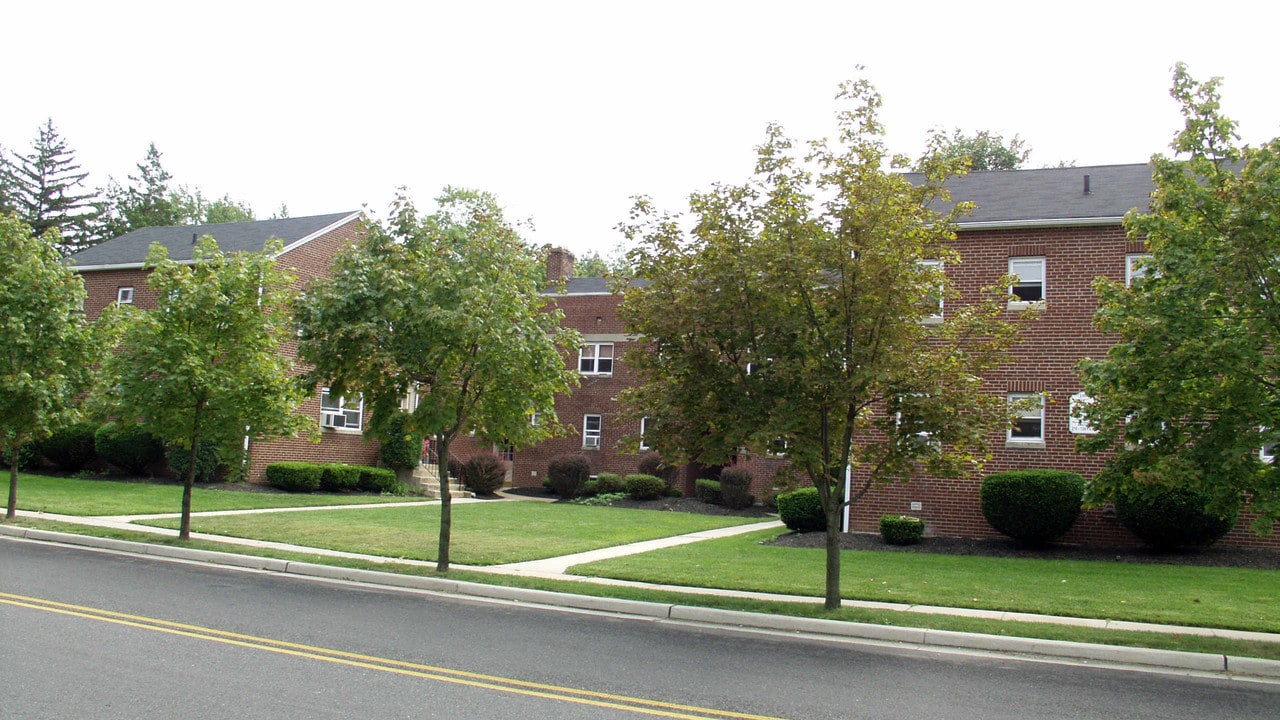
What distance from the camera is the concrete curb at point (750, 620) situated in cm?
873

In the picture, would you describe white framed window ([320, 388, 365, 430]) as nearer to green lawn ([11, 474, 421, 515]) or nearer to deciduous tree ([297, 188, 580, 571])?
green lawn ([11, 474, 421, 515])

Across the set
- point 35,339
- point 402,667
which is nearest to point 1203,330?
point 402,667

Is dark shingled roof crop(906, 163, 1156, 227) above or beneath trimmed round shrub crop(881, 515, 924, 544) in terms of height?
above

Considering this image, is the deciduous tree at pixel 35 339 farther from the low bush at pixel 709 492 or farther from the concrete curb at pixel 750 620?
the low bush at pixel 709 492

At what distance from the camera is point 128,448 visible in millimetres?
25781

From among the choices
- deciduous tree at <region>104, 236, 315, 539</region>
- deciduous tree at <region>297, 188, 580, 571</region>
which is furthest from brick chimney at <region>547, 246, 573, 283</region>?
deciduous tree at <region>297, 188, 580, 571</region>

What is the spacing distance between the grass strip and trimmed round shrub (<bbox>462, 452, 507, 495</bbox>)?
16815 millimetres

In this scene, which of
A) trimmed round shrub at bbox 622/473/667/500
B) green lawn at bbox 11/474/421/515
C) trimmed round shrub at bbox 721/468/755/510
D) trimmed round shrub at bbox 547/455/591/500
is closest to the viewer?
green lawn at bbox 11/474/421/515

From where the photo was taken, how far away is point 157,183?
67.6 metres

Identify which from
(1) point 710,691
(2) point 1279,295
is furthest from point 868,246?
(1) point 710,691

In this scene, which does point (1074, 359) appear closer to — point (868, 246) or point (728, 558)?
point (728, 558)

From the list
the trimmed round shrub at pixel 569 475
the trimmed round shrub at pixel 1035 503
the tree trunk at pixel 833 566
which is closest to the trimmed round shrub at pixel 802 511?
the trimmed round shrub at pixel 1035 503

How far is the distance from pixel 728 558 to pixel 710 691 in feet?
28.8

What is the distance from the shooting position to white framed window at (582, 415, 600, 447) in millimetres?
34531
